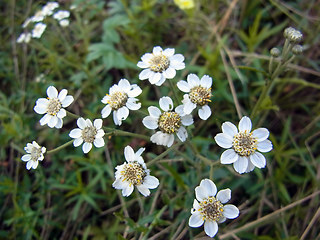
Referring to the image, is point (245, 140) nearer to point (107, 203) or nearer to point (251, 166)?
point (251, 166)

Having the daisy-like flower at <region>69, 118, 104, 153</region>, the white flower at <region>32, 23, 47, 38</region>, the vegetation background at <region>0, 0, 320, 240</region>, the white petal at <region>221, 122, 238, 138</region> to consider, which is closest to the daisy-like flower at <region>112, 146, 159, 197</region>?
the daisy-like flower at <region>69, 118, 104, 153</region>

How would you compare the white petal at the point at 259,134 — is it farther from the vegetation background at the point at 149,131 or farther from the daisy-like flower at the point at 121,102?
the daisy-like flower at the point at 121,102

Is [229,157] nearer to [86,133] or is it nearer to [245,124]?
[245,124]

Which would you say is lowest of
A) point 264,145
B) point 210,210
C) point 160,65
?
point 210,210

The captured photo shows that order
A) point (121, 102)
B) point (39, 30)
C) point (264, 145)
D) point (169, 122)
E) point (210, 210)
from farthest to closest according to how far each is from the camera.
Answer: point (39, 30) → point (121, 102) → point (169, 122) → point (264, 145) → point (210, 210)

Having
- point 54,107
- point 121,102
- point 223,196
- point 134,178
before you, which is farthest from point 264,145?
point 54,107

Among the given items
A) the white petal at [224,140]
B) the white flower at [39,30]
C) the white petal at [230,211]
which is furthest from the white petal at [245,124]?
the white flower at [39,30]

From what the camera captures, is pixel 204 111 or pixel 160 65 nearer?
pixel 204 111
